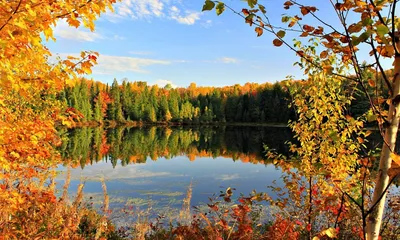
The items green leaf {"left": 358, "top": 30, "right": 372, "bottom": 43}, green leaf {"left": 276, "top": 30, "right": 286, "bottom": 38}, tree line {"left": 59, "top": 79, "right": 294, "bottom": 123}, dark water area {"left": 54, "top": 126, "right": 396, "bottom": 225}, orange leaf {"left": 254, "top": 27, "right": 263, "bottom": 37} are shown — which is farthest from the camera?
tree line {"left": 59, "top": 79, "right": 294, "bottom": 123}

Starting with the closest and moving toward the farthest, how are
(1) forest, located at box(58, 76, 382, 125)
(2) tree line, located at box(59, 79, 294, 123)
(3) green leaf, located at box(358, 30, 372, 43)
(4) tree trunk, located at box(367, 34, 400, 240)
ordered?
(3) green leaf, located at box(358, 30, 372, 43), (4) tree trunk, located at box(367, 34, 400, 240), (1) forest, located at box(58, 76, 382, 125), (2) tree line, located at box(59, 79, 294, 123)

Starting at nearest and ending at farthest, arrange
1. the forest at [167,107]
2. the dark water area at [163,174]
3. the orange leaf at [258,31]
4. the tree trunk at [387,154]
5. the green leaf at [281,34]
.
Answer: the tree trunk at [387,154], the green leaf at [281,34], the orange leaf at [258,31], the dark water area at [163,174], the forest at [167,107]

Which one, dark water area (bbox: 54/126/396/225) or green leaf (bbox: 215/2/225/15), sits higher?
green leaf (bbox: 215/2/225/15)

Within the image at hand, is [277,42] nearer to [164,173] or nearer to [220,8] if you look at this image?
[220,8]

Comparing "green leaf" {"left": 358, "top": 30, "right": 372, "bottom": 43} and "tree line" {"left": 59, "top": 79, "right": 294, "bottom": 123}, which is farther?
"tree line" {"left": 59, "top": 79, "right": 294, "bottom": 123}

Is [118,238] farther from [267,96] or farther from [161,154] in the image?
[267,96]

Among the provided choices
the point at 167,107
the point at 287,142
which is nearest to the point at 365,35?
the point at 287,142

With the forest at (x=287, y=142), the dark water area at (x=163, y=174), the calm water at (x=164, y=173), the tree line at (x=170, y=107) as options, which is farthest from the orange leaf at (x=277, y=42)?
the tree line at (x=170, y=107)

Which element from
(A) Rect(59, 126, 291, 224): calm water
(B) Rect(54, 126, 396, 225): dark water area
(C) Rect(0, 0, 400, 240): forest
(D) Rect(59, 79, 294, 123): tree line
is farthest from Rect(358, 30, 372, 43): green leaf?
(D) Rect(59, 79, 294, 123): tree line

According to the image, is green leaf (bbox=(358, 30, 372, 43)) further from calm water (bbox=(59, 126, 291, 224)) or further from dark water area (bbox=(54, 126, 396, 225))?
calm water (bbox=(59, 126, 291, 224))

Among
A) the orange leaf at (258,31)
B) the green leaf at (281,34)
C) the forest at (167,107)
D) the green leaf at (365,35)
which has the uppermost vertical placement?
the forest at (167,107)

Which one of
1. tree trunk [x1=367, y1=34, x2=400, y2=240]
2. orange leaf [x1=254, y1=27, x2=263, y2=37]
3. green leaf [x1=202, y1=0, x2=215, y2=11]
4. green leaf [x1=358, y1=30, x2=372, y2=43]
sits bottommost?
tree trunk [x1=367, y1=34, x2=400, y2=240]

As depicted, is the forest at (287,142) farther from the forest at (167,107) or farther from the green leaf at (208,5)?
the forest at (167,107)

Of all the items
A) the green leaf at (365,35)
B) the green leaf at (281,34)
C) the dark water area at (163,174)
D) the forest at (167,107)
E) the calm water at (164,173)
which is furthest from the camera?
the forest at (167,107)
